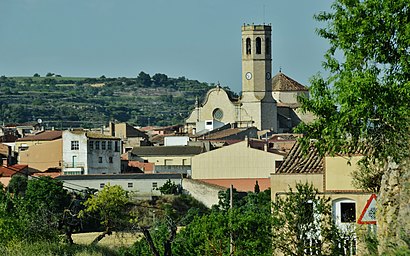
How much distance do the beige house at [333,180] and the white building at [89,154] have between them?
54.2 m

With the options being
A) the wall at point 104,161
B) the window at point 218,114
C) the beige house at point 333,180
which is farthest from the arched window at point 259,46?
the beige house at point 333,180

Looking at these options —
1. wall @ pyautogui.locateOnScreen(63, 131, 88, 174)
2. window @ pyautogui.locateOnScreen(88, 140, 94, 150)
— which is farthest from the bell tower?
window @ pyautogui.locateOnScreen(88, 140, 94, 150)

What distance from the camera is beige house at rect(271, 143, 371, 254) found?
25.2 metres

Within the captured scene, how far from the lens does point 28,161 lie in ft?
277

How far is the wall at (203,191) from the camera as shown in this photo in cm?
7094

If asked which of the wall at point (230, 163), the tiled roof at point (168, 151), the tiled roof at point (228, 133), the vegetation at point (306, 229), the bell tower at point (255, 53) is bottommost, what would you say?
the vegetation at point (306, 229)

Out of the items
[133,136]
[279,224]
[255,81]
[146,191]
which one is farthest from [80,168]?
[279,224]

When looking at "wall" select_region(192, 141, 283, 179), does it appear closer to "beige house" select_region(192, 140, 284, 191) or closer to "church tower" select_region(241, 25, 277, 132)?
"beige house" select_region(192, 140, 284, 191)

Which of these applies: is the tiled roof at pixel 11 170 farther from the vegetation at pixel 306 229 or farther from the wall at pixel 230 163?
the vegetation at pixel 306 229

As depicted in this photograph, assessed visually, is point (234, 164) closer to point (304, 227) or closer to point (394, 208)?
point (304, 227)

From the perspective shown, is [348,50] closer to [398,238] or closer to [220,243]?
[398,238]

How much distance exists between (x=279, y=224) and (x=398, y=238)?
7.02 meters

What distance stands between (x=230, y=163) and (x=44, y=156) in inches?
503

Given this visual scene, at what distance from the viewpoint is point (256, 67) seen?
415ft
